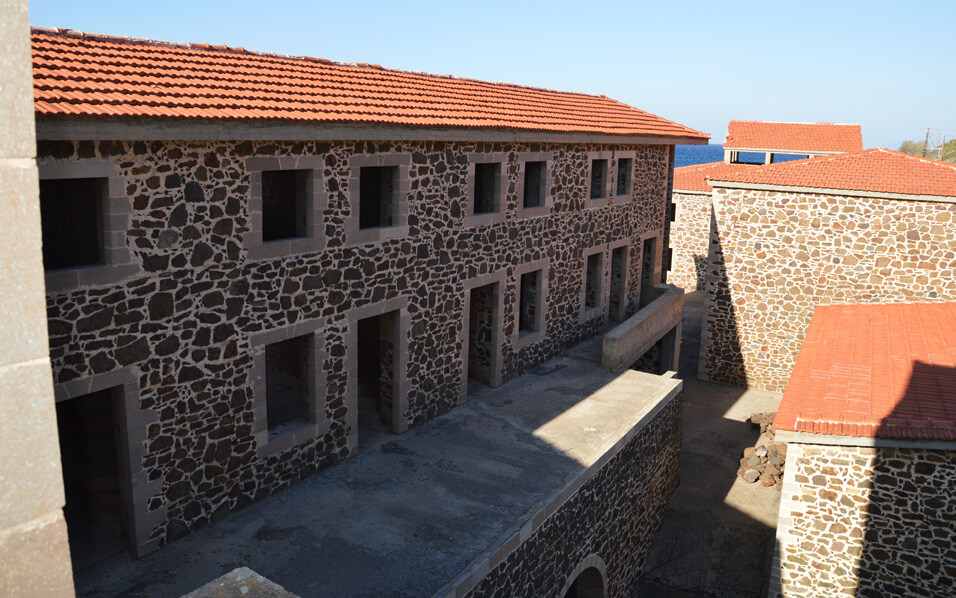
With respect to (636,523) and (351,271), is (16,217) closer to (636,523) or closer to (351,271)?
(351,271)

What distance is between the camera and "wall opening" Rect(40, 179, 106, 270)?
10491 mm

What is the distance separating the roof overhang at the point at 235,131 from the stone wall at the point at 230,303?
0.17 m

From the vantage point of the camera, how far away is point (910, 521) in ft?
33.2

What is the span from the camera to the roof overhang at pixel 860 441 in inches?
384

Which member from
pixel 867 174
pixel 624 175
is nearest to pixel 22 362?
pixel 624 175

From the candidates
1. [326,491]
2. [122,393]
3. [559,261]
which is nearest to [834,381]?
[559,261]

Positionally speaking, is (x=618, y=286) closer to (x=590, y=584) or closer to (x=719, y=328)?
(x=719, y=328)

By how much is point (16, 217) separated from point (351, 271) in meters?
8.99

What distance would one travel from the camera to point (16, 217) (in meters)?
1.95

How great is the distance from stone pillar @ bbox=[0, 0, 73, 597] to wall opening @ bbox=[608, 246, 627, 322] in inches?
710

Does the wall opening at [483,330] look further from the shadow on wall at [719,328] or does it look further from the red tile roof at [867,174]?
the red tile roof at [867,174]

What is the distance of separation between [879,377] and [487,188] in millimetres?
7656

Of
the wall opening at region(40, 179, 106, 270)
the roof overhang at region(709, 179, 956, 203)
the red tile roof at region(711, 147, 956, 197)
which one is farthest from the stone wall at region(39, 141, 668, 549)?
the red tile roof at region(711, 147, 956, 197)

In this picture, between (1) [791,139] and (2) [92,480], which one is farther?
(1) [791,139]
